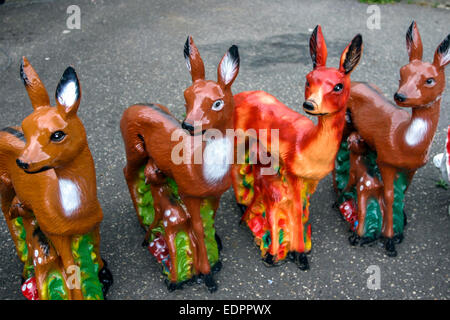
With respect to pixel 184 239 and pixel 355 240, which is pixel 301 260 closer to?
pixel 355 240

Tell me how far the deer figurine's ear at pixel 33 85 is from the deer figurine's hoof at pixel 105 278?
1.09 meters

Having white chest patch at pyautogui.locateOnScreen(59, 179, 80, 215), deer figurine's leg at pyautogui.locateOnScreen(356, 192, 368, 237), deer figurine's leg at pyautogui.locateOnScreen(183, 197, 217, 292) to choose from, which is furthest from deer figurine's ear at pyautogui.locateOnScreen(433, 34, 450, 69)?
white chest patch at pyautogui.locateOnScreen(59, 179, 80, 215)

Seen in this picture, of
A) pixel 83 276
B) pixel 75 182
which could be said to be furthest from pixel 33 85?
pixel 83 276

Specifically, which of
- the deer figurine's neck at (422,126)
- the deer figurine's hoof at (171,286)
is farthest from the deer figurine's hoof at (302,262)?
the deer figurine's neck at (422,126)

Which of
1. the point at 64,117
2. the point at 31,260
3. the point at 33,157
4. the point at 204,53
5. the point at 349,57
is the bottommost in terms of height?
the point at 31,260

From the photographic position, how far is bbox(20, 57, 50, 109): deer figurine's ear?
185cm

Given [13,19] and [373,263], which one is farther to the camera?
[13,19]

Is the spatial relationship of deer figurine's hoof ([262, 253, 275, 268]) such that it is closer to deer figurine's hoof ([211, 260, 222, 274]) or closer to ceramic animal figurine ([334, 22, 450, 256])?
deer figurine's hoof ([211, 260, 222, 274])

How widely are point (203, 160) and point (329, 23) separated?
4.69 m

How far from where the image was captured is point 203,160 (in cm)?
214

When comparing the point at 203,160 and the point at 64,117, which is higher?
the point at 64,117

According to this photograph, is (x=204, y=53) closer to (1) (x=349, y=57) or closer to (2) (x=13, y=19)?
(2) (x=13, y=19)

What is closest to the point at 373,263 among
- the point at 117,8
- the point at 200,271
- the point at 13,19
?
the point at 200,271

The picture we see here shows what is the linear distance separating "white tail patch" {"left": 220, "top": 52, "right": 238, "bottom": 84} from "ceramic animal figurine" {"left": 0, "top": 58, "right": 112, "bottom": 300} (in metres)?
0.63
